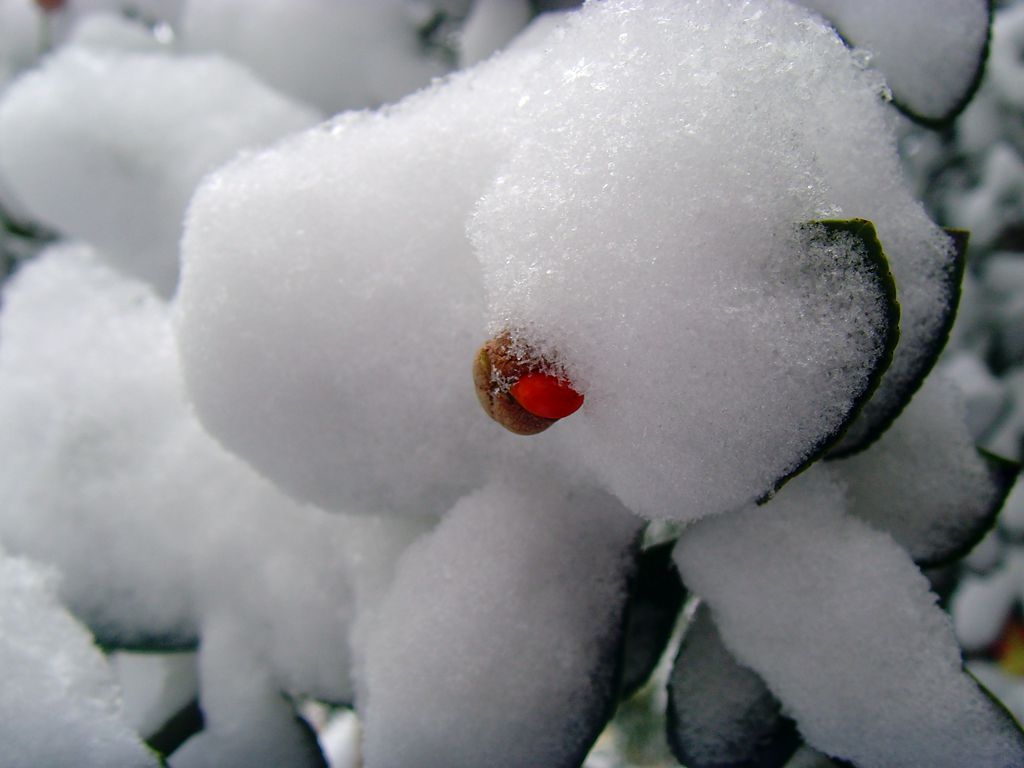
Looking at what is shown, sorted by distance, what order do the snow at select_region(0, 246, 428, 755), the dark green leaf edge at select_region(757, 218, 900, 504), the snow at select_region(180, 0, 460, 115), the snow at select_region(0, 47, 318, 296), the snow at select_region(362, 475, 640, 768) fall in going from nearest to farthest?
the dark green leaf edge at select_region(757, 218, 900, 504)
the snow at select_region(362, 475, 640, 768)
the snow at select_region(0, 246, 428, 755)
the snow at select_region(0, 47, 318, 296)
the snow at select_region(180, 0, 460, 115)

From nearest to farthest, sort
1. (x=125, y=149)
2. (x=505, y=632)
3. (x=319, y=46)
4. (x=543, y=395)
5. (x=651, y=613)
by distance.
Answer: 1. (x=543, y=395)
2. (x=505, y=632)
3. (x=651, y=613)
4. (x=125, y=149)
5. (x=319, y=46)

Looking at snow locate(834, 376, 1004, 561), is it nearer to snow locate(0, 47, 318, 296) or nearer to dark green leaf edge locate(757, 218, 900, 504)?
dark green leaf edge locate(757, 218, 900, 504)

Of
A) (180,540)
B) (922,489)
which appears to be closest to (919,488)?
(922,489)

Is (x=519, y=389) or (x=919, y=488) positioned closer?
(x=519, y=389)

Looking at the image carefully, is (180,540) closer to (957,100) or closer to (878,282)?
(878,282)

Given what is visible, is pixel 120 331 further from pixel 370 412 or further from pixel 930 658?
pixel 930 658

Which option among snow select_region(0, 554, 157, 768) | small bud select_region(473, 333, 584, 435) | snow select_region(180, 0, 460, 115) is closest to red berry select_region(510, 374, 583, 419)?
small bud select_region(473, 333, 584, 435)

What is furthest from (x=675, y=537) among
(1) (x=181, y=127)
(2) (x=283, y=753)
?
(1) (x=181, y=127)
